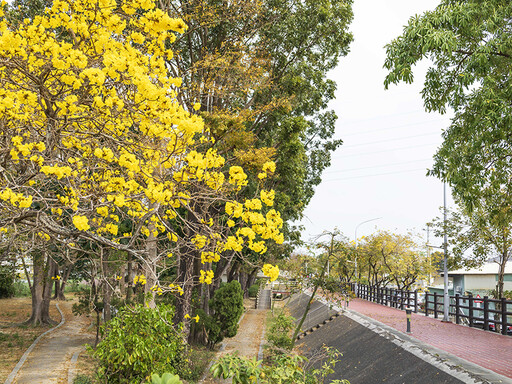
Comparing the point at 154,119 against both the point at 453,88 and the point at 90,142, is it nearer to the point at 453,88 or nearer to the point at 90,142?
Answer: the point at 90,142

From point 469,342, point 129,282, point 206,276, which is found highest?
point 206,276

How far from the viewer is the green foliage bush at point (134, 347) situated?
6.08 meters

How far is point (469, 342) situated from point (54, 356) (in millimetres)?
12196

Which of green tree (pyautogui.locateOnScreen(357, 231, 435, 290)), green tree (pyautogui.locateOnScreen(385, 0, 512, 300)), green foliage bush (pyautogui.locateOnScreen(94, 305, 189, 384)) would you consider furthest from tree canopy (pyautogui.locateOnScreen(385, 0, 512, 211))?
green tree (pyautogui.locateOnScreen(357, 231, 435, 290))

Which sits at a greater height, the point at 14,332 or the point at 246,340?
the point at 14,332

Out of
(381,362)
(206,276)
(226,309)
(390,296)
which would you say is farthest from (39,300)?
(390,296)

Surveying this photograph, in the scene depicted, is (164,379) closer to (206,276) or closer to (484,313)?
(206,276)

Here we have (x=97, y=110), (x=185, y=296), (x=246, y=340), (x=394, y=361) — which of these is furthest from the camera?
(x=246, y=340)

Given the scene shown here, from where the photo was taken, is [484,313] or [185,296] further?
[484,313]

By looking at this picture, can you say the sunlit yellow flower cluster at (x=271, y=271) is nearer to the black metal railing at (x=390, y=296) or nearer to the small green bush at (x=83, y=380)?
the small green bush at (x=83, y=380)

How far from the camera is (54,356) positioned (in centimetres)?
1351

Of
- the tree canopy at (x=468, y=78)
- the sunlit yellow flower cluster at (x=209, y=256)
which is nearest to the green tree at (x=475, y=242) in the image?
the tree canopy at (x=468, y=78)

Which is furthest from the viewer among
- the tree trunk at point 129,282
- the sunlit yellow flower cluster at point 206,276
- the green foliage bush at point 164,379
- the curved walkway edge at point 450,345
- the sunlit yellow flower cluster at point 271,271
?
the tree trunk at point 129,282

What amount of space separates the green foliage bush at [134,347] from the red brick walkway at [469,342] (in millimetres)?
6454
